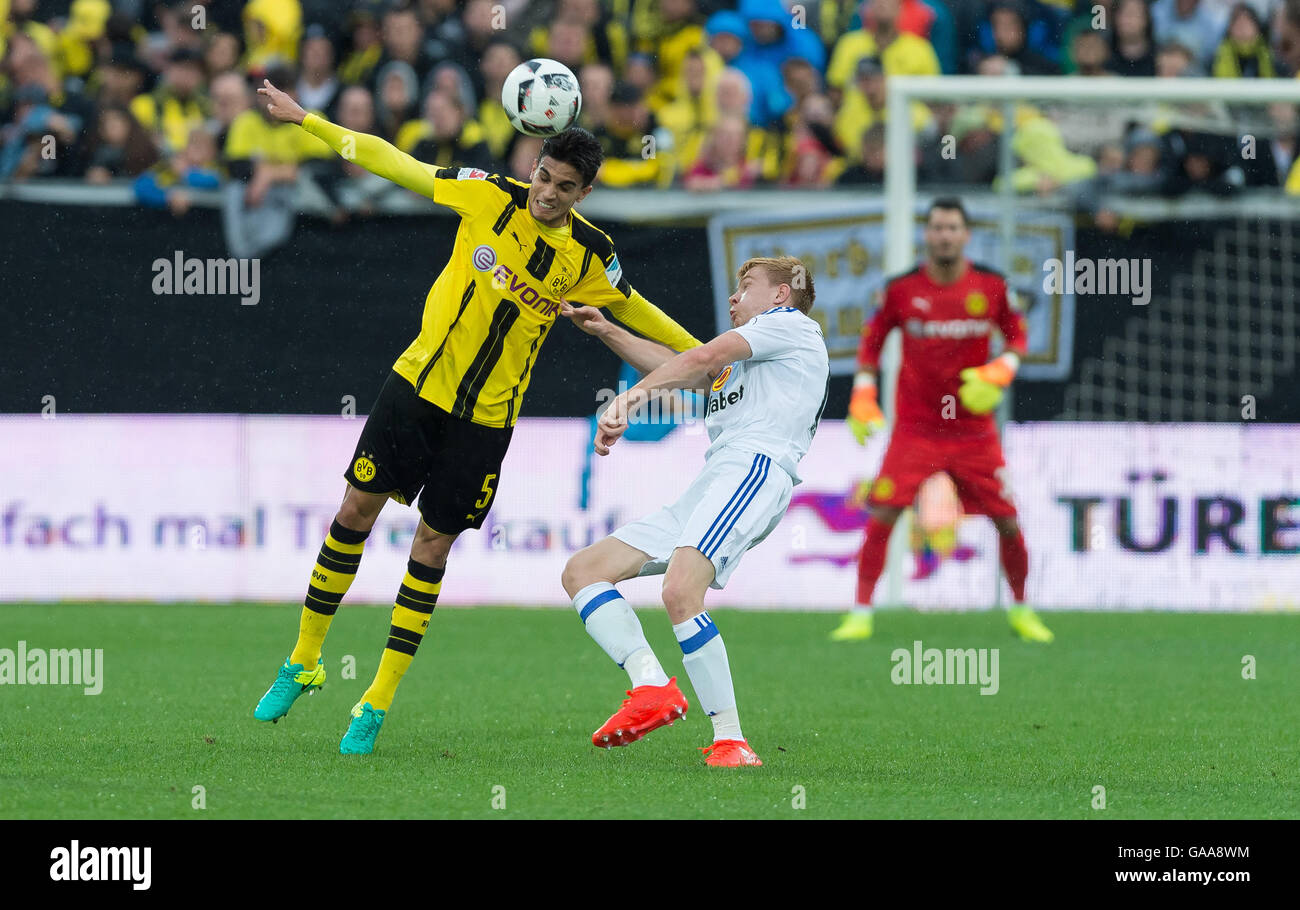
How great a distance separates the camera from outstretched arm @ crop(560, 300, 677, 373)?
669 cm

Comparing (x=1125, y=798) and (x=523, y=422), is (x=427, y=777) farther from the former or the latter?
(x=523, y=422)

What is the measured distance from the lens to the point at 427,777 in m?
5.96

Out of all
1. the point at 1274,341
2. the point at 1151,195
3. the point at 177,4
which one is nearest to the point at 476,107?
the point at 177,4

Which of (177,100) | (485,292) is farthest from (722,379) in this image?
(177,100)

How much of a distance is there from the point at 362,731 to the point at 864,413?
15.3 feet

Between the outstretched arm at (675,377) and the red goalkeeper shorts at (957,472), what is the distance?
4533 millimetres

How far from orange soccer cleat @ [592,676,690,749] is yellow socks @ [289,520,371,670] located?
51.8 inches

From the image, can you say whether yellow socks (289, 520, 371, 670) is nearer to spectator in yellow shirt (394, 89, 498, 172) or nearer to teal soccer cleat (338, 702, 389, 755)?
teal soccer cleat (338, 702, 389, 755)

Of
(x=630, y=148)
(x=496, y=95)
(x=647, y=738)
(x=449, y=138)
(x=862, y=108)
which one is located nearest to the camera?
(x=647, y=738)

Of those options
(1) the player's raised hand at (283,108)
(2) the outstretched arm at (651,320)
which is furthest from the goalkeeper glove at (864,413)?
(1) the player's raised hand at (283,108)

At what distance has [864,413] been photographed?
10500 millimetres

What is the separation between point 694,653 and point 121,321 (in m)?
6.91

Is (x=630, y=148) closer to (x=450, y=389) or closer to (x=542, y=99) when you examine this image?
(x=542, y=99)

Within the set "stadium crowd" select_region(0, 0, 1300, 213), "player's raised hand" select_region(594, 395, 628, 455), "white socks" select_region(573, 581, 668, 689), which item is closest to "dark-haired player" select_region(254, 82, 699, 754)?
"white socks" select_region(573, 581, 668, 689)
